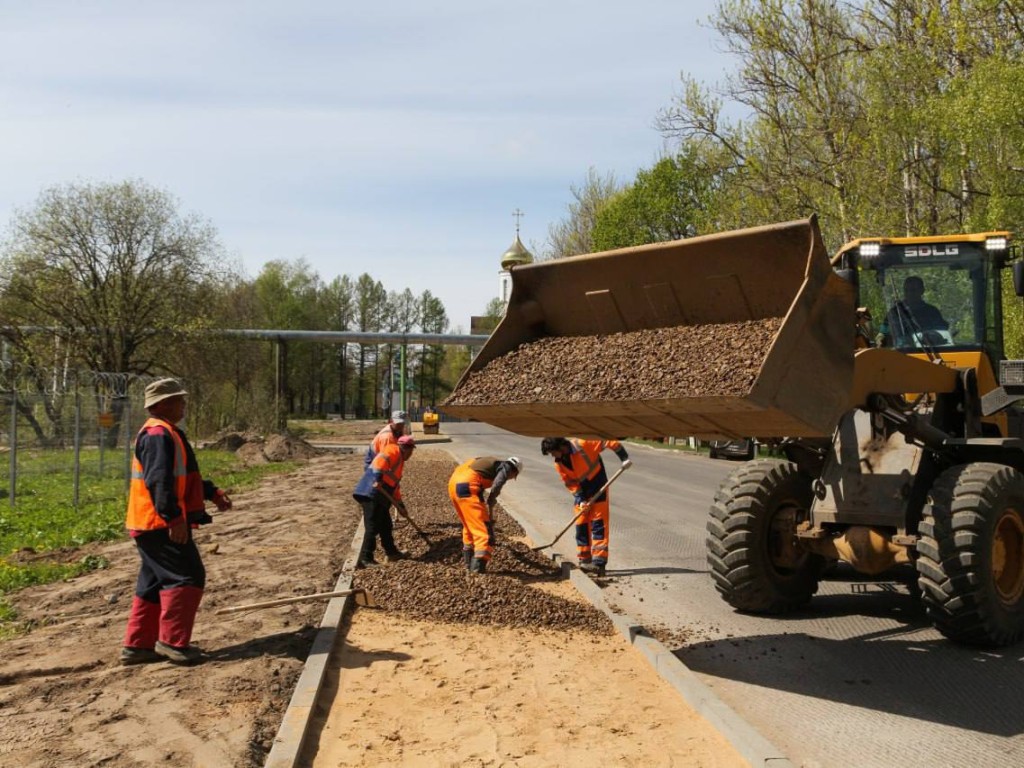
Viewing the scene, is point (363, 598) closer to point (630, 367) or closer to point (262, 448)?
point (630, 367)

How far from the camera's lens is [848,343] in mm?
5492

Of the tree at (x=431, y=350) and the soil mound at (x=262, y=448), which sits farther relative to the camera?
the tree at (x=431, y=350)

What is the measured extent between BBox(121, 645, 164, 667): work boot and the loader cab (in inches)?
240

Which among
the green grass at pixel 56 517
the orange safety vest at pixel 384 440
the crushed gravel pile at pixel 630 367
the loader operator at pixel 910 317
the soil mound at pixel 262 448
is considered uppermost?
the loader operator at pixel 910 317

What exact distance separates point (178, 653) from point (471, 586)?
2.80m

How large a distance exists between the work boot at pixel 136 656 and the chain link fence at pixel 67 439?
7.73m

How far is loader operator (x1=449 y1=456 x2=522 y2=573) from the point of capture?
8852 mm

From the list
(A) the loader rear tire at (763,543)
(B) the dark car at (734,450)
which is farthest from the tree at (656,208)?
(A) the loader rear tire at (763,543)

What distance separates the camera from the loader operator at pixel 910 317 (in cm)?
810

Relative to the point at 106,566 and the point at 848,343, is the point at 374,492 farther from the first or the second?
the point at 848,343

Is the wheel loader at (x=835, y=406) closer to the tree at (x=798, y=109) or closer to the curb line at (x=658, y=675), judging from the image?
the curb line at (x=658, y=675)

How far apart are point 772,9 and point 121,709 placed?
24731mm

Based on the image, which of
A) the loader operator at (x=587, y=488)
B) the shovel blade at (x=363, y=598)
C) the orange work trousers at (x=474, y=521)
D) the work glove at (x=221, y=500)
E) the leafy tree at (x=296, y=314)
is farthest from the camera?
the leafy tree at (x=296, y=314)

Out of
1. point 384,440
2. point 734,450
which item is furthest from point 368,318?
point 384,440
